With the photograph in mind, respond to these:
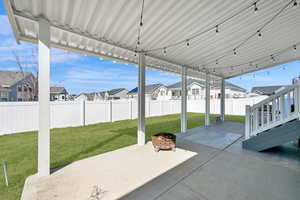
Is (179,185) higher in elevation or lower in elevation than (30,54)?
lower

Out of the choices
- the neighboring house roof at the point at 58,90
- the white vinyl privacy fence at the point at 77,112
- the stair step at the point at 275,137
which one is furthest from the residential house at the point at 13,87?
the stair step at the point at 275,137

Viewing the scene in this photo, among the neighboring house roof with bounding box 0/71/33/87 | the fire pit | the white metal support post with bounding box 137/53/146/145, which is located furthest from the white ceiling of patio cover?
the neighboring house roof with bounding box 0/71/33/87

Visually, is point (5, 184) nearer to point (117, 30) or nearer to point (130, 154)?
point (130, 154)

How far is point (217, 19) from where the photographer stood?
2.75m

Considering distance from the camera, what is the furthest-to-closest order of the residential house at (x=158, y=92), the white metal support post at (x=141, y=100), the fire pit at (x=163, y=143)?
the residential house at (x=158, y=92)
the white metal support post at (x=141, y=100)
the fire pit at (x=163, y=143)

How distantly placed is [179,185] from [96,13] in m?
3.22

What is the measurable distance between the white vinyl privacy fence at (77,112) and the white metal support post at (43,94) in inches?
186

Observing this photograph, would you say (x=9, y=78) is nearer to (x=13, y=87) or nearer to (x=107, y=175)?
(x=13, y=87)

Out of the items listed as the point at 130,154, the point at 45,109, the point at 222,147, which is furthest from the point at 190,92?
the point at 45,109

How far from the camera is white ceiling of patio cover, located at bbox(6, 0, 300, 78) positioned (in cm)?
228

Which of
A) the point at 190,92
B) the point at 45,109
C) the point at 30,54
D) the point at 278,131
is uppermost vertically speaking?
the point at 30,54

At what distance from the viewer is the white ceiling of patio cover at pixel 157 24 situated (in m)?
2.28

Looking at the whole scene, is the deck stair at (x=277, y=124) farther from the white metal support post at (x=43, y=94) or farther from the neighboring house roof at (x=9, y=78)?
the neighboring house roof at (x=9, y=78)

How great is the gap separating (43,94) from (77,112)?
17.5 ft
